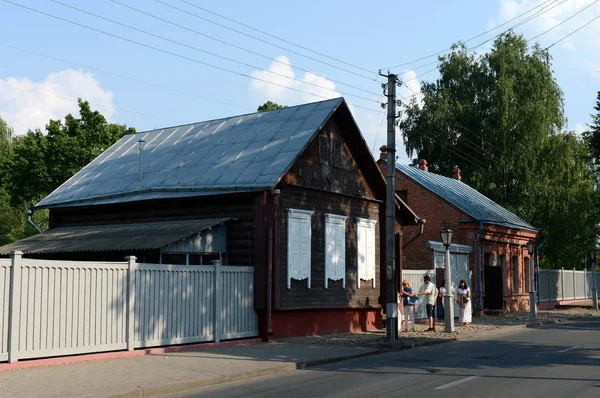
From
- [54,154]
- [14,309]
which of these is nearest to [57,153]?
[54,154]

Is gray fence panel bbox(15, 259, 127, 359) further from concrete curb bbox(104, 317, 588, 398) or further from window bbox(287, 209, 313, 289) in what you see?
window bbox(287, 209, 313, 289)

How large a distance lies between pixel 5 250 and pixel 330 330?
9.94 meters

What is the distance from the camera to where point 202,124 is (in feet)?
89.2

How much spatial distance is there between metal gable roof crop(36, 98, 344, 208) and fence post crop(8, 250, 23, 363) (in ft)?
25.6

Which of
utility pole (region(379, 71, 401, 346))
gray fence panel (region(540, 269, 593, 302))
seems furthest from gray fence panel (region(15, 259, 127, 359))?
gray fence panel (region(540, 269, 593, 302))

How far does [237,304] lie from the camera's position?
62.1 feet

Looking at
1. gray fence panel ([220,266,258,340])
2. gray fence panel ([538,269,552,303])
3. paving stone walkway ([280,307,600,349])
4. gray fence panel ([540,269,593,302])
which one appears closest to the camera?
gray fence panel ([220,266,258,340])

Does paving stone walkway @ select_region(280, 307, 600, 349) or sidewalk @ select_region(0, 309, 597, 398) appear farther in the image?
paving stone walkway @ select_region(280, 307, 600, 349)

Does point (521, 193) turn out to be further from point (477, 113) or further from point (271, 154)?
point (271, 154)

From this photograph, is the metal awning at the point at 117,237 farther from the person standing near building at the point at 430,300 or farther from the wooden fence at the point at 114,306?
the person standing near building at the point at 430,300

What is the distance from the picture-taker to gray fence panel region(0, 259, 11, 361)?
42.8ft

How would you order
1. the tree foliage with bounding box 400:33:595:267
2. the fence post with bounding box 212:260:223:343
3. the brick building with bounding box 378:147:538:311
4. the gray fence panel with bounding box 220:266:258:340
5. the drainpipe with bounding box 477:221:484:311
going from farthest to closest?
the tree foliage with bounding box 400:33:595:267 → the drainpipe with bounding box 477:221:484:311 → the brick building with bounding box 378:147:538:311 → the gray fence panel with bounding box 220:266:258:340 → the fence post with bounding box 212:260:223:343

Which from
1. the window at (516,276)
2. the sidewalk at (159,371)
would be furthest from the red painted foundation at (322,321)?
the window at (516,276)

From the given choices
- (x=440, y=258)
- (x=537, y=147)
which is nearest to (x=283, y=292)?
(x=440, y=258)
